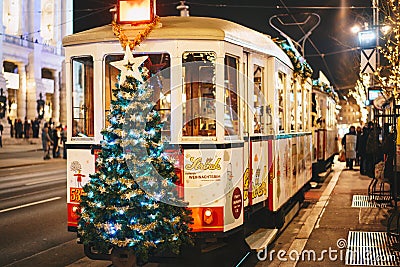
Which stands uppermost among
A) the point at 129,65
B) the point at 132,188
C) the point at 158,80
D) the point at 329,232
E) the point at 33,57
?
the point at 33,57

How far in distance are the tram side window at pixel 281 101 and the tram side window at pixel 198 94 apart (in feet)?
9.43

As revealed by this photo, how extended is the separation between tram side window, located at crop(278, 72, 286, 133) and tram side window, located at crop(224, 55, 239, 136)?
2.30m

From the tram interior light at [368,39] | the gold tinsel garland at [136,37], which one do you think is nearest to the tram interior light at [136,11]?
the gold tinsel garland at [136,37]

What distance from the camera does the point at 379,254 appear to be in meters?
8.83

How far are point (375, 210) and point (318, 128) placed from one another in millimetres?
5707

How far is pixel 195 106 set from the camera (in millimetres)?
7367

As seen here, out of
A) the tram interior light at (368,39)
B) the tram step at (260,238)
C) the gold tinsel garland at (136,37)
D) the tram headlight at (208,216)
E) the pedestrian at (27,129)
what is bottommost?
the tram step at (260,238)

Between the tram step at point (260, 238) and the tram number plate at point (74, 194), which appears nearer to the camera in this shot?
the tram number plate at point (74, 194)

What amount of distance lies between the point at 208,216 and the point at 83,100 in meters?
2.24

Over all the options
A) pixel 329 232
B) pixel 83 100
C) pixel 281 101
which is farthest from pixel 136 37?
pixel 329 232

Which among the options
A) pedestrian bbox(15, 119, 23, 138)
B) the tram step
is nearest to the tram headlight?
the tram step

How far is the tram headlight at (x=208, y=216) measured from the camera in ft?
23.5

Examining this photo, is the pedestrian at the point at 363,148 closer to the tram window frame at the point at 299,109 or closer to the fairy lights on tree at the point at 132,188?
the tram window frame at the point at 299,109

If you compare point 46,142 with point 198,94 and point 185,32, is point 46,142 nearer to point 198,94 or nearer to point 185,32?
point 198,94
